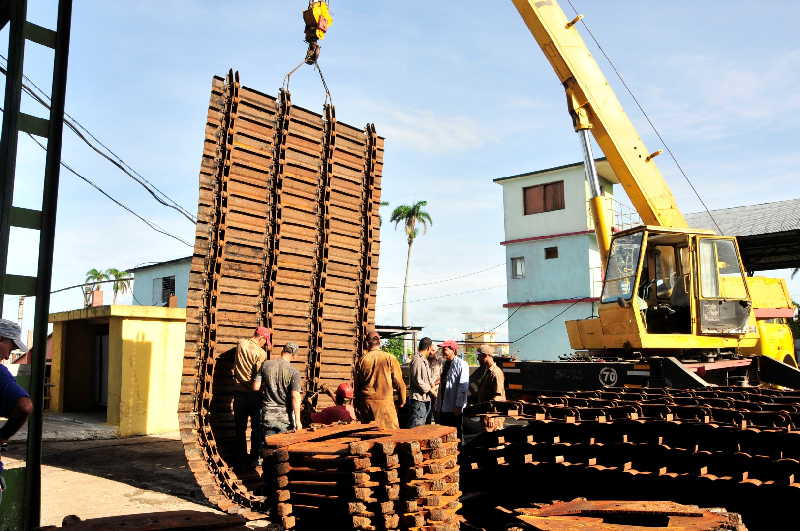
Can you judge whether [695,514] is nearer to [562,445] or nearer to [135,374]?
[562,445]

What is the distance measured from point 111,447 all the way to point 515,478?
1011cm

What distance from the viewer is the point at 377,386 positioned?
9352 mm

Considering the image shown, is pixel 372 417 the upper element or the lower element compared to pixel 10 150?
lower

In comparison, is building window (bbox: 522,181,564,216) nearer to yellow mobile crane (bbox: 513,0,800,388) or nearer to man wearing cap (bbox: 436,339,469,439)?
yellow mobile crane (bbox: 513,0,800,388)

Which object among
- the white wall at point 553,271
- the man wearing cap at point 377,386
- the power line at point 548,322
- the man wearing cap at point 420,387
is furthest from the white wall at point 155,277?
the man wearing cap at point 377,386

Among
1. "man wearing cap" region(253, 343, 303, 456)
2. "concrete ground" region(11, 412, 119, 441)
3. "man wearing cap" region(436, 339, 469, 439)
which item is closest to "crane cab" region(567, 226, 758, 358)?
"man wearing cap" region(436, 339, 469, 439)

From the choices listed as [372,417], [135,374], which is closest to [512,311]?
[135,374]

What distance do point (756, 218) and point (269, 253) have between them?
79.4 ft

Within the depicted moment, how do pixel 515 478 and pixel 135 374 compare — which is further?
pixel 135 374

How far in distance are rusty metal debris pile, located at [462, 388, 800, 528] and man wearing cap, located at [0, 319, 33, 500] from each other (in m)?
4.84

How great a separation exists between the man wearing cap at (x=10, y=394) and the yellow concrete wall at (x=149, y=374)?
38.1 feet

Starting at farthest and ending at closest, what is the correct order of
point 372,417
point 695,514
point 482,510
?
point 372,417 < point 482,510 < point 695,514

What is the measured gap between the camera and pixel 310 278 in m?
11.7

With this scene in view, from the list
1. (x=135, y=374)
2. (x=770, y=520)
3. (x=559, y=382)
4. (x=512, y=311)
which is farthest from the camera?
(x=512, y=311)
